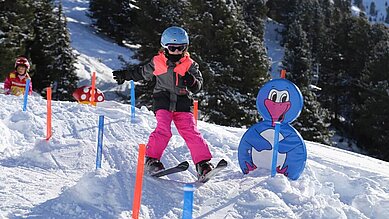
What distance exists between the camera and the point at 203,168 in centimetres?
543

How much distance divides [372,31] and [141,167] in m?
39.6

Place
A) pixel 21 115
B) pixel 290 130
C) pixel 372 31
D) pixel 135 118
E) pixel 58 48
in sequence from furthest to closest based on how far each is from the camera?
pixel 372 31 → pixel 58 48 → pixel 135 118 → pixel 21 115 → pixel 290 130

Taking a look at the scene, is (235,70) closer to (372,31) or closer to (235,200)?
(235,200)

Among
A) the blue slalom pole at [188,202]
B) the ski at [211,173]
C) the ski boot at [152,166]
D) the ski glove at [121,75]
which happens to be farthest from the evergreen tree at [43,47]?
the blue slalom pole at [188,202]

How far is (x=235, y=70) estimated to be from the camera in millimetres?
21828

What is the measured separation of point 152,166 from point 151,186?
34 centimetres

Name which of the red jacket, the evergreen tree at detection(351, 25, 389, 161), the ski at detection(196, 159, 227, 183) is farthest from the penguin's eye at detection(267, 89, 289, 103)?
the evergreen tree at detection(351, 25, 389, 161)

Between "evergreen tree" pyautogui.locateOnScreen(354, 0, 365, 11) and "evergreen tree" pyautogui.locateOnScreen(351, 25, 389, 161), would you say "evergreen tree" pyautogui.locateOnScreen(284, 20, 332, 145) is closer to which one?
"evergreen tree" pyautogui.locateOnScreen(351, 25, 389, 161)

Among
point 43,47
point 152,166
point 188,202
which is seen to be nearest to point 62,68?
point 43,47

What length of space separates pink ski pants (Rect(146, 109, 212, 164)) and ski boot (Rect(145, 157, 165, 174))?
83 mm

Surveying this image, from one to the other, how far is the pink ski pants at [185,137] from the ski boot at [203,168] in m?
0.05

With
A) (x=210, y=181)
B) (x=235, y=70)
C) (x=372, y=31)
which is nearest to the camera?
(x=210, y=181)

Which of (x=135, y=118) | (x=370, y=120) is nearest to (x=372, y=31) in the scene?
(x=370, y=120)

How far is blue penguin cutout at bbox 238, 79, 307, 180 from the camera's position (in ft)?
19.0
